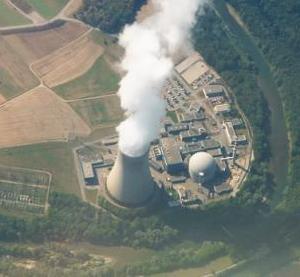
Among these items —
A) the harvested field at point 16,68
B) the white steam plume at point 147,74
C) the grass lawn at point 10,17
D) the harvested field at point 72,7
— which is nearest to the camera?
the white steam plume at point 147,74

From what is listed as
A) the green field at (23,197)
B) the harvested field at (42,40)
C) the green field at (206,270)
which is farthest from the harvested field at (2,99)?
the green field at (206,270)

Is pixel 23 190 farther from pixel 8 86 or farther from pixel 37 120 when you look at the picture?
pixel 8 86

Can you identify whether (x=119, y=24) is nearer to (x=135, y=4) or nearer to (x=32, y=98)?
(x=135, y=4)

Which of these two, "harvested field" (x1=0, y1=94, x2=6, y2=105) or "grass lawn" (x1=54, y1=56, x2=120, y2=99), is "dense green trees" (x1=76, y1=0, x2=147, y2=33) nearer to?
"grass lawn" (x1=54, y1=56, x2=120, y2=99)

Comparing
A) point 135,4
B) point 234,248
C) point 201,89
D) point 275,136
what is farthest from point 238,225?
point 135,4

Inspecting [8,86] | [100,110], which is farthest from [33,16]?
[100,110]

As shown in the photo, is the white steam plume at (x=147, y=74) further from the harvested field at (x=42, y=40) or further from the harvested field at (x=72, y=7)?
the harvested field at (x=72, y=7)

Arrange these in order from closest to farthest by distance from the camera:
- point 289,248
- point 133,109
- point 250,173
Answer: point 133,109
point 289,248
point 250,173
